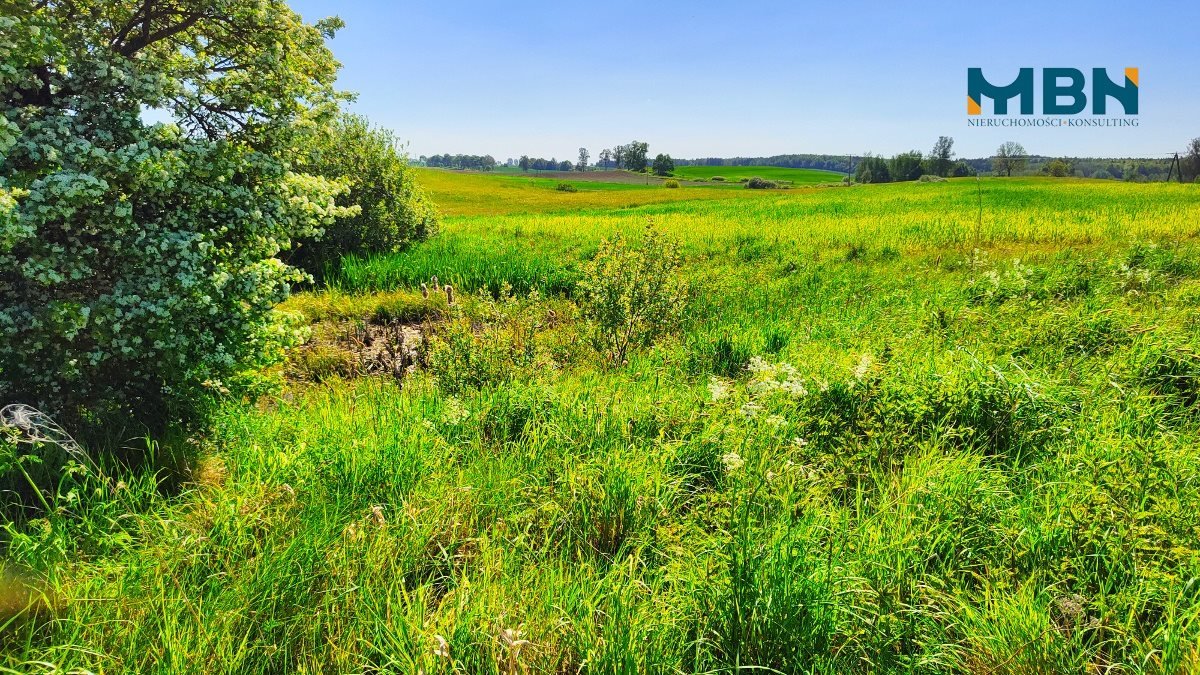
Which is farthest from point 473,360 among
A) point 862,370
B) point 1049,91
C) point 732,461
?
point 1049,91

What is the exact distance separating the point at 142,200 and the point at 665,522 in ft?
12.3

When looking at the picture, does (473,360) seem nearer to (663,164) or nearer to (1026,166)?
(1026,166)

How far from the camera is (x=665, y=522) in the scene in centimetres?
315

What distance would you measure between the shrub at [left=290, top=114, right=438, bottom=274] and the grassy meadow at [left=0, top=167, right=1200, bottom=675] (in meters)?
6.99

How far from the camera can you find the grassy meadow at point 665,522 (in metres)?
2.20

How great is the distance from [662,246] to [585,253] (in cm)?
636

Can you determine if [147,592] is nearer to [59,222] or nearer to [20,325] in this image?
[20,325]

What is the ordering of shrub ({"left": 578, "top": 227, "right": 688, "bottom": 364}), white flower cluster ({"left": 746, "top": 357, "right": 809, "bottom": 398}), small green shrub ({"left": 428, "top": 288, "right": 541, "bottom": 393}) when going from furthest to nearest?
shrub ({"left": 578, "top": 227, "right": 688, "bottom": 364}) → small green shrub ({"left": 428, "top": 288, "right": 541, "bottom": 393}) → white flower cluster ({"left": 746, "top": 357, "right": 809, "bottom": 398})

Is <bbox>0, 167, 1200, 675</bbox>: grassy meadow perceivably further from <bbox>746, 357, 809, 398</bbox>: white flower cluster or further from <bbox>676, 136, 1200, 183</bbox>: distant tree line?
<bbox>676, 136, 1200, 183</bbox>: distant tree line

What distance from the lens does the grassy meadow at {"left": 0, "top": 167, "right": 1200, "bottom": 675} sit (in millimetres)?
2197

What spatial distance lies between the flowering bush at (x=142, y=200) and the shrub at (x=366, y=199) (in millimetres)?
8136

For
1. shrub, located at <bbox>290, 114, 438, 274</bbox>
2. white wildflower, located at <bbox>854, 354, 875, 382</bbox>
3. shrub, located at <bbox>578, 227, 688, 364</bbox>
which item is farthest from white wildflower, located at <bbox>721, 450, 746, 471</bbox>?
shrub, located at <bbox>290, 114, 438, 274</bbox>

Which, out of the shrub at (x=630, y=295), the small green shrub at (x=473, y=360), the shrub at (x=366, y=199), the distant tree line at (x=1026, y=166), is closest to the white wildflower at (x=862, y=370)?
the shrub at (x=630, y=295)

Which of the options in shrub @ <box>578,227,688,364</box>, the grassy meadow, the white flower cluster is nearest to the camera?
the grassy meadow
